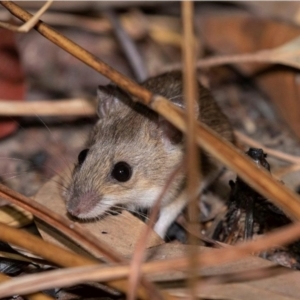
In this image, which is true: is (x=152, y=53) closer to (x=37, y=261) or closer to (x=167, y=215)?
(x=167, y=215)

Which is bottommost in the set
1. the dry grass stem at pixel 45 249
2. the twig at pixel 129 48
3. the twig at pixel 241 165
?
the dry grass stem at pixel 45 249

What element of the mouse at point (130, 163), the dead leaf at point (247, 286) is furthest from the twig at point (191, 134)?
the mouse at point (130, 163)

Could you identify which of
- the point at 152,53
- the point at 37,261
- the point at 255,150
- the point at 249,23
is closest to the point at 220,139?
the point at 255,150

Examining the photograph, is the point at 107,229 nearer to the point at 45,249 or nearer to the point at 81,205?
the point at 81,205

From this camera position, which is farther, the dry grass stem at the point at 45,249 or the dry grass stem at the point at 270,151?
the dry grass stem at the point at 270,151

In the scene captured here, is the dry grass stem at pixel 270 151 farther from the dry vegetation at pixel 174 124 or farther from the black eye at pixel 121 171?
the black eye at pixel 121 171

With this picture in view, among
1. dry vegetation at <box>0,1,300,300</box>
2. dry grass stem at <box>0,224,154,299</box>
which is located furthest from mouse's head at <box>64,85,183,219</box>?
dry grass stem at <box>0,224,154,299</box>

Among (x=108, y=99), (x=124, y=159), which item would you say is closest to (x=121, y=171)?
(x=124, y=159)

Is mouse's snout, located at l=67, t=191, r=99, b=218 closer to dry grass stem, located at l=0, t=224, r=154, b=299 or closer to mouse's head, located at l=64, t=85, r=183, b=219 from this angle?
mouse's head, located at l=64, t=85, r=183, b=219
